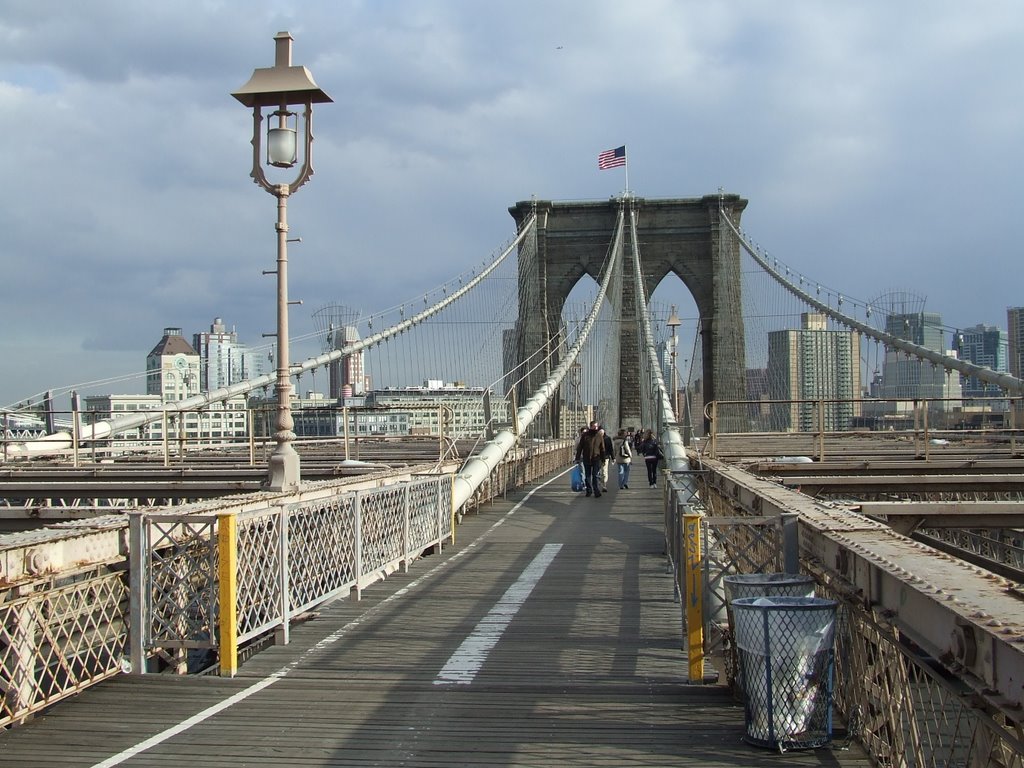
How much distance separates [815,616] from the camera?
5051mm

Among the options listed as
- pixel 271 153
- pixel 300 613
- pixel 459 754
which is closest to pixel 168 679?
pixel 300 613

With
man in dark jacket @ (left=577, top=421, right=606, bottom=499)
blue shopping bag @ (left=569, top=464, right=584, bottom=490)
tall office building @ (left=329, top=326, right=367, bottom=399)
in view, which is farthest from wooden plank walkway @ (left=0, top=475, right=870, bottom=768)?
tall office building @ (left=329, top=326, right=367, bottom=399)

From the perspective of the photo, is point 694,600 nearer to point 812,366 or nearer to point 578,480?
point 578,480

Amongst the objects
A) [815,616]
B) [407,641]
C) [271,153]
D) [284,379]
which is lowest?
[407,641]

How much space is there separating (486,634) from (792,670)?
11.8ft

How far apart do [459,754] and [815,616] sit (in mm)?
1799

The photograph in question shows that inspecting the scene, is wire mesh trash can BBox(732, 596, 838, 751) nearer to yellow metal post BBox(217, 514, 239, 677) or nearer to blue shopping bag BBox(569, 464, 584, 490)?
yellow metal post BBox(217, 514, 239, 677)

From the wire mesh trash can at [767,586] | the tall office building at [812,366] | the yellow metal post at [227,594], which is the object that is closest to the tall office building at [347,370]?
the tall office building at [812,366]

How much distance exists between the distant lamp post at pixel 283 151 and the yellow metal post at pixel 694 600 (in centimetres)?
514

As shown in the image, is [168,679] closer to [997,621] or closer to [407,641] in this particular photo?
[407,641]

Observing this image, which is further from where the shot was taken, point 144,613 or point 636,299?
point 636,299

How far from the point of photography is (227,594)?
272 inches

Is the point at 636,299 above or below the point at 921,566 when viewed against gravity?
above

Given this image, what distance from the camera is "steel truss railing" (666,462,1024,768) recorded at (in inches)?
147
